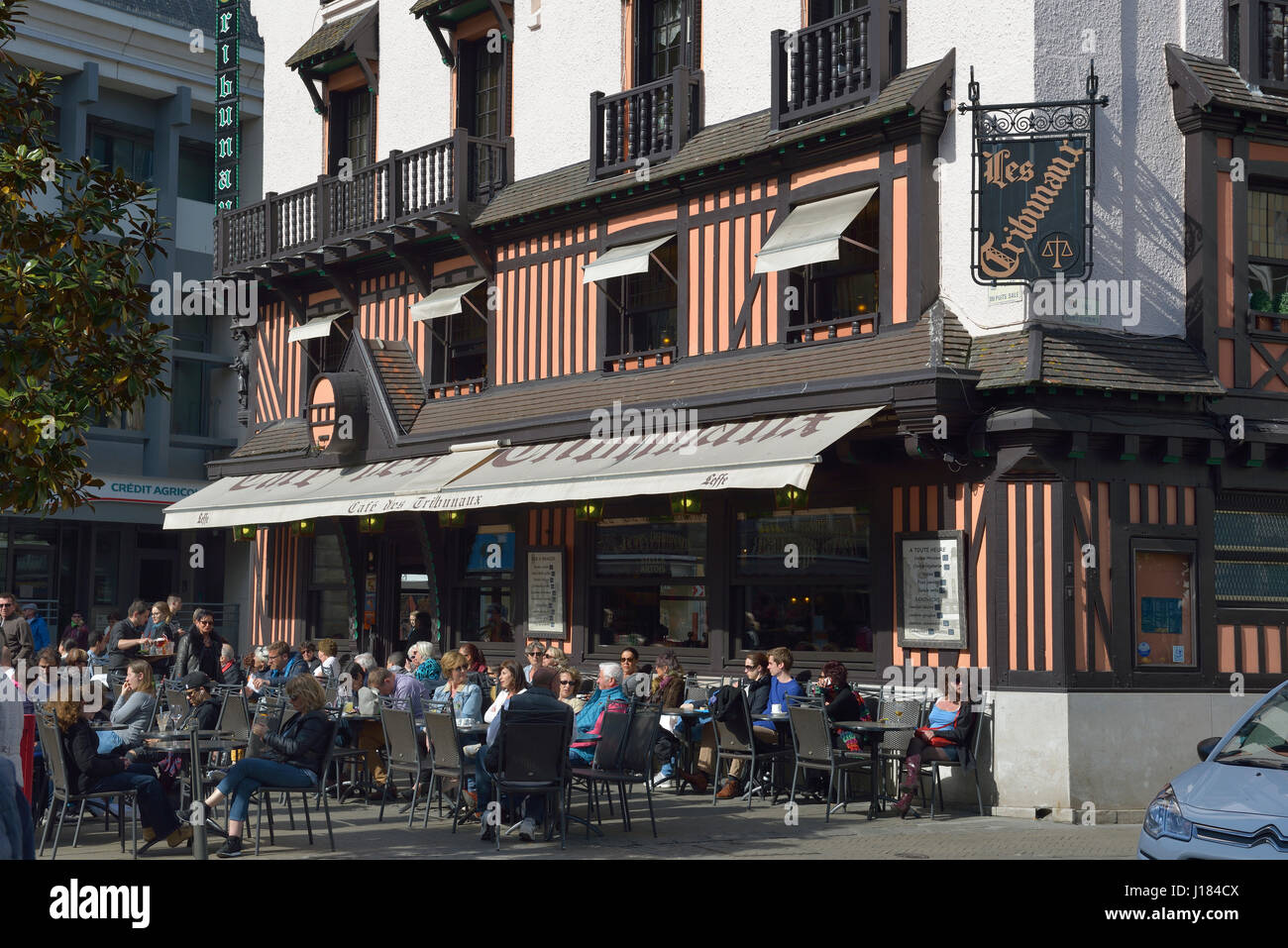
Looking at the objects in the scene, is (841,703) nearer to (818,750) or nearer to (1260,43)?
(818,750)

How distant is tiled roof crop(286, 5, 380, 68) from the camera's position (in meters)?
23.4

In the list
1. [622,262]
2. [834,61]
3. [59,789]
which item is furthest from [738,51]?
[59,789]

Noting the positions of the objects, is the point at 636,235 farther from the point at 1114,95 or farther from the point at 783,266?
the point at 1114,95

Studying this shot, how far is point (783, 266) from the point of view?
15969 mm

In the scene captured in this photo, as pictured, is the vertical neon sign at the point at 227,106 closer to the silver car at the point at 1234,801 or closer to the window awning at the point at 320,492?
the window awning at the point at 320,492

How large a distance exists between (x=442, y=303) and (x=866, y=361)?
7.67 m

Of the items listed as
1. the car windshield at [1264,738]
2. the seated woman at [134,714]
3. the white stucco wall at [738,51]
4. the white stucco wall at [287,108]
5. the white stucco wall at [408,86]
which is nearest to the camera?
the car windshield at [1264,738]

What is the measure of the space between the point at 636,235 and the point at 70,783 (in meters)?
9.70

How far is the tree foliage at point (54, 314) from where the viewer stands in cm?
1030

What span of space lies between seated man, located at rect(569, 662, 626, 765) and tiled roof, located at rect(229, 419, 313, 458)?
378 inches

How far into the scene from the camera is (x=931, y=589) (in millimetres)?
14883

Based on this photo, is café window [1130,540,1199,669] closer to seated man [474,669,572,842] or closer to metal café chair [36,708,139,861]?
seated man [474,669,572,842]

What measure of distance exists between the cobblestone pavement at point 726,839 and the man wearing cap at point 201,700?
3.67 ft

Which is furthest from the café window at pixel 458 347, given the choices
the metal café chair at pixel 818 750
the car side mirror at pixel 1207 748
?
the car side mirror at pixel 1207 748
